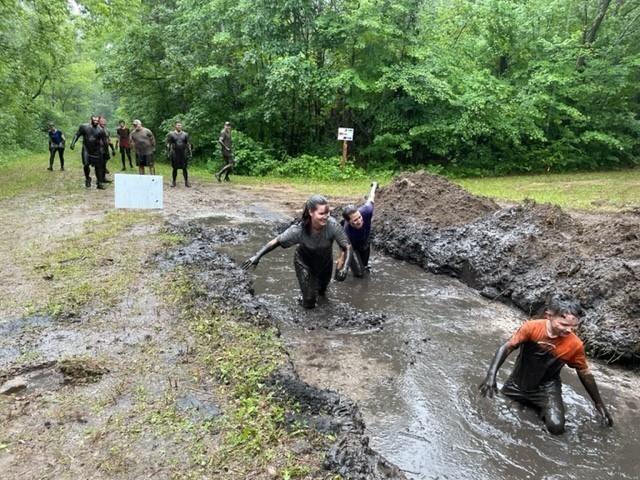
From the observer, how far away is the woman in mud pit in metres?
5.27

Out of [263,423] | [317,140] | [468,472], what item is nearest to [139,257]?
[263,423]

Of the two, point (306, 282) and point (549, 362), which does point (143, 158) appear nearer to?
point (306, 282)

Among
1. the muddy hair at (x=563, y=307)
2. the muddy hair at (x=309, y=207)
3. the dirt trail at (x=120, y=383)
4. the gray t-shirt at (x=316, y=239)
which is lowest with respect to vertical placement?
the dirt trail at (x=120, y=383)

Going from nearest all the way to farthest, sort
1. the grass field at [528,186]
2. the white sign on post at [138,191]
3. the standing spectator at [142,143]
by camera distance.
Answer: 1. the white sign on post at [138,191]
2. the grass field at [528,186]
3. the standing spectator at [142,143]

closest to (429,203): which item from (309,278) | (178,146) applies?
(309,278)

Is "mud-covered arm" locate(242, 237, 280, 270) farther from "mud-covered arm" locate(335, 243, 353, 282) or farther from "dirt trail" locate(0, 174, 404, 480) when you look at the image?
"mud-covered arm" locate(335, 243, 353, 282)

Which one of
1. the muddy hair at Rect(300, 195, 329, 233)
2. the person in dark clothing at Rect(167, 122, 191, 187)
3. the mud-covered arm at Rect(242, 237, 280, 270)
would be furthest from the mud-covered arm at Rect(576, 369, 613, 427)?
the person in dark clothing at Rect(167, 122, 191, 187)

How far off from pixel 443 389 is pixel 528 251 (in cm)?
360

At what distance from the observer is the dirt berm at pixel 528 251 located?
17.3 ft

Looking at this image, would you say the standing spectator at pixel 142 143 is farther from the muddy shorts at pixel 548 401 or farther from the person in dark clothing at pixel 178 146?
the muddy shorts at pixel 548 401

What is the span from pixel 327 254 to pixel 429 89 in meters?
13.9

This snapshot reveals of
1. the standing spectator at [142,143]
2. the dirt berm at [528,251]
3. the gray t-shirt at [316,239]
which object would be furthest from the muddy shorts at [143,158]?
the gray t-shirt at [316,239]

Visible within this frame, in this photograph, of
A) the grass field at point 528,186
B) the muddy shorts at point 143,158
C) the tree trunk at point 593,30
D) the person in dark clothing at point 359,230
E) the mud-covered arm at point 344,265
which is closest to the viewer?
the mud-covered arm at point 344,265

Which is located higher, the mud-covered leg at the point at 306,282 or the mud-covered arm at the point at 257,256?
the mud-covered arm at the point at 257,256
